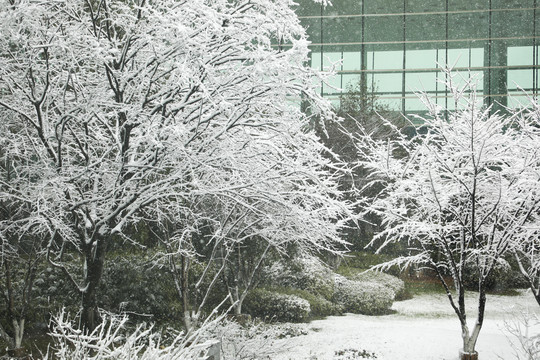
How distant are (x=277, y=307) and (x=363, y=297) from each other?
292 centimetres

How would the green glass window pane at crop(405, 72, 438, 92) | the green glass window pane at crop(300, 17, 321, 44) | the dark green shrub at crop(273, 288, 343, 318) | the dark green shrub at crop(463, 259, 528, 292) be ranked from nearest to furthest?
the dark green shrub at crop(273, 288, 343, 318), the dark green shrub at crop(463, 259, 528, 292), the green glass window pane at crop(405, 72, 438, 92), the green glass window pane at crop(300, 17, 321, 44)

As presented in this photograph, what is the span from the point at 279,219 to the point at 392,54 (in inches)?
844

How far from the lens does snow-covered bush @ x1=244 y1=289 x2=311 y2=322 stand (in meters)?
12.4

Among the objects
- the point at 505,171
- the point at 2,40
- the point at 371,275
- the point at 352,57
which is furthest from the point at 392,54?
the point at 2,40

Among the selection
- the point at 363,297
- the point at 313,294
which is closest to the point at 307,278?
the point at 313,294

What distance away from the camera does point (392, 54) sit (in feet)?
87.7

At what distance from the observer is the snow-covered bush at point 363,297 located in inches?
547

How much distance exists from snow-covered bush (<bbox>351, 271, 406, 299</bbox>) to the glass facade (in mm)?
11540

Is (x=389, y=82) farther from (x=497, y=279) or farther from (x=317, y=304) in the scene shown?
(x=317, y=304)

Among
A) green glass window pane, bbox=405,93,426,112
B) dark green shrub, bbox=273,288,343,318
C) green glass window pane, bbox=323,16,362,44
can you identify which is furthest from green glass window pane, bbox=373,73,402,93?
dark green shrub, bbox=273,288,343,318

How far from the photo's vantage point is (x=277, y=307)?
1238 cm

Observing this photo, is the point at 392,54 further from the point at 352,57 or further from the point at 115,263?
the point at 115,263

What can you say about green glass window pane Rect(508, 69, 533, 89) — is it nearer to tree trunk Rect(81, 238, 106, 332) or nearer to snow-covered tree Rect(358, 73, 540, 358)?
snow-covered tree Rect(358, 73, 540, 358)

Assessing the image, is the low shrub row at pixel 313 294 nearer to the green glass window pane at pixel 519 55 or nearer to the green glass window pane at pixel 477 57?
the green glass window pane at pixel 477 57
